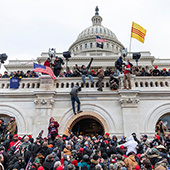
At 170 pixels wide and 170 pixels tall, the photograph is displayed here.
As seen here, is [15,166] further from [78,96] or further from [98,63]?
[98,63]

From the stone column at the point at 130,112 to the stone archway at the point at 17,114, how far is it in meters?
6.80

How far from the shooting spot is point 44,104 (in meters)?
12.3

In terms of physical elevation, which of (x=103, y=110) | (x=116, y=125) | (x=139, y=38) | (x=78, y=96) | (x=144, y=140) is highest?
(x=139, y=38)

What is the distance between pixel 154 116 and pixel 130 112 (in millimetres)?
1677

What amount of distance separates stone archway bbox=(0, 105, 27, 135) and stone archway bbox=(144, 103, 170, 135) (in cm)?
825

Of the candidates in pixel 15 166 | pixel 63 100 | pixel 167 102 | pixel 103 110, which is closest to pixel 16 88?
pixel 63 100

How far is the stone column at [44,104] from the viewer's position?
38.2ft

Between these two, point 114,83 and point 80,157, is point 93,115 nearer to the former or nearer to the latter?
point 114,83

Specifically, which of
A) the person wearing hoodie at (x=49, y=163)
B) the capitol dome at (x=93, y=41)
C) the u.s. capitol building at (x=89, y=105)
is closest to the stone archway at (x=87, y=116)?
the u.s. capitol building at (x=89, y=105)

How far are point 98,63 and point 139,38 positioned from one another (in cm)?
3247

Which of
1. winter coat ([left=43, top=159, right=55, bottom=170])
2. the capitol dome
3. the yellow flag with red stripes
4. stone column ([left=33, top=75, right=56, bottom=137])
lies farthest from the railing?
the capitol dome

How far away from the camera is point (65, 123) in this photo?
470 inches

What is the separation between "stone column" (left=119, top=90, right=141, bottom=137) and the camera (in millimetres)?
11280

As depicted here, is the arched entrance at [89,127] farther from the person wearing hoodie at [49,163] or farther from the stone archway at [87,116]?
the person wearing hoodie at [49,163]
